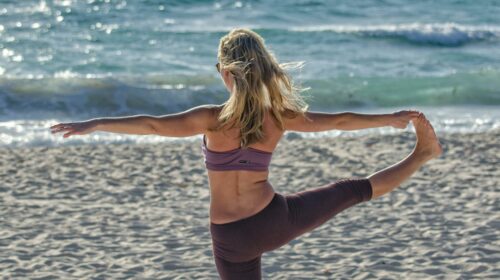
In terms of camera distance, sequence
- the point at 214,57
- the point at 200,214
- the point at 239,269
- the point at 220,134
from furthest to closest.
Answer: the point at 214,57 < the point at 200,214 < the point at 239,269 < the point at 220,134

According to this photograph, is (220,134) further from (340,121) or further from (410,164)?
(410,164)

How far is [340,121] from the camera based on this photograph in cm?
451

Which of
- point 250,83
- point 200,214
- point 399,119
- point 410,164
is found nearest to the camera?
point 250,83

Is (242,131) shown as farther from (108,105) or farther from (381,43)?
(381,43)

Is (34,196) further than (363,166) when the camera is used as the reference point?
No

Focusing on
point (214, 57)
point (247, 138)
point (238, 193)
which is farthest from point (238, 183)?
point (214, 57)

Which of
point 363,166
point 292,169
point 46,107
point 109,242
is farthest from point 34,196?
point 46,107

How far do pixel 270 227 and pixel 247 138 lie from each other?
1.20 ft

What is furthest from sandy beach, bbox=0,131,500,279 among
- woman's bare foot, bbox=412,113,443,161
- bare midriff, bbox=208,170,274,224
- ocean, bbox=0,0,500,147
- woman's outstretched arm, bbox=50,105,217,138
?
woman's outstretched arm, bbox=50,105,217,138

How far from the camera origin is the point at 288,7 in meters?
23.0

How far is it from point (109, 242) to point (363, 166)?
315 centimetres

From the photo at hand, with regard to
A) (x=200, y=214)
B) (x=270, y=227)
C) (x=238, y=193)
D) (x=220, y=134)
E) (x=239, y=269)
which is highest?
(x=220, y=134)

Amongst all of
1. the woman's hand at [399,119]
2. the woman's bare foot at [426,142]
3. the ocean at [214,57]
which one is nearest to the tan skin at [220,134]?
the woman's hand at [399,119]

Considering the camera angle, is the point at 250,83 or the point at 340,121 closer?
the point at 250,83
